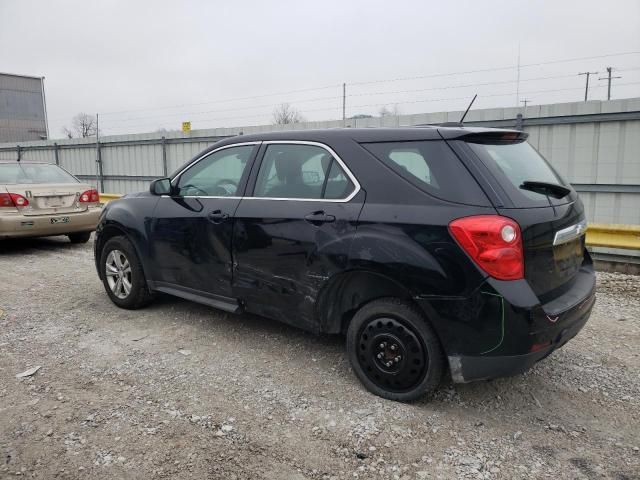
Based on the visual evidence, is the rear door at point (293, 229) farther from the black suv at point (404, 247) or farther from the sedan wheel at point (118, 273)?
the sedan wheel at point (118, 273)

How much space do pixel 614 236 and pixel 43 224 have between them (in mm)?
8146

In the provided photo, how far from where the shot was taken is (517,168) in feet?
10.1

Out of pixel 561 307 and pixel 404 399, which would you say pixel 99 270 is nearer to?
pixel 404 399

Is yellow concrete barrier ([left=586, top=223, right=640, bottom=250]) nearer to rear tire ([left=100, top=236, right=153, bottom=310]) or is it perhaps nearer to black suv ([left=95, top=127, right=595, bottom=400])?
black suv ([left=95, top=127, right=595, bottom=400])

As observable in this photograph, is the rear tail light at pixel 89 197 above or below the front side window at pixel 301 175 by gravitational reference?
below

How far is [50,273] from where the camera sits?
661 cm

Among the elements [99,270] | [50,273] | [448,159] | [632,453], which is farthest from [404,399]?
[50,273]

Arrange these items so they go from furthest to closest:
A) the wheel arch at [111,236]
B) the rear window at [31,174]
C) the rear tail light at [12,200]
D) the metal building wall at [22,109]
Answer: the metal building wall at [22,109]
the rear window at [31,174]
the rear tail light at [12,200]
the wheel arch at [111,236]

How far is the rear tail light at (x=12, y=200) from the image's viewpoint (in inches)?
295

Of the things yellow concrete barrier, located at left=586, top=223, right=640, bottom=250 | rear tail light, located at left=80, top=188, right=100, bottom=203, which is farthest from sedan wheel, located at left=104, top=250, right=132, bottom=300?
yellow concrete barrier, located at left=586, top=223, right=640, bottom=250

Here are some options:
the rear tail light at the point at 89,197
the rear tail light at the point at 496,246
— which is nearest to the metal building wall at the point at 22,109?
the rear tail light at the point at 89,197

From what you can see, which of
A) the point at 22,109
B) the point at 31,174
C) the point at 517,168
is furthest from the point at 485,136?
the point at 22,109

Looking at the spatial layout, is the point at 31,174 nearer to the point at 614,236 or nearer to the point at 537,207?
the point at 537,207

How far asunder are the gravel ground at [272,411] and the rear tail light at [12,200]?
11.9 ft
